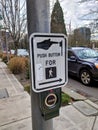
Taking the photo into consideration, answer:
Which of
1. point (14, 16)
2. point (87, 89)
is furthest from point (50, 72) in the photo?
point (14, 16)

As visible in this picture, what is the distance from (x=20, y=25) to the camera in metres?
10.1

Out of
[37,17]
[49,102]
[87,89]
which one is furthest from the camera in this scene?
[87,89]

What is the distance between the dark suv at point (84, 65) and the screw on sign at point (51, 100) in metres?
4.68

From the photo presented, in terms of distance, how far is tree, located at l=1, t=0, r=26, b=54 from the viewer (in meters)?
9.67

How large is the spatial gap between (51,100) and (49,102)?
0.02 metres

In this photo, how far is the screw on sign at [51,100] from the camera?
46.8 inches

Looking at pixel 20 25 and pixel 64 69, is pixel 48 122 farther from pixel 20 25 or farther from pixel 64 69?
pixel 20 25

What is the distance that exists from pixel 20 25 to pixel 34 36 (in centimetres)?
941

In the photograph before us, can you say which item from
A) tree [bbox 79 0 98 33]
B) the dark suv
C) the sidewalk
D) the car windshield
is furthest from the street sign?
tree [bbox 79 0 98 33]

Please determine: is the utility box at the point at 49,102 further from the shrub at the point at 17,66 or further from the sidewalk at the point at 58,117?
the shrub at the point at 17,66

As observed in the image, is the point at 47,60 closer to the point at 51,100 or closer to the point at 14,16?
the point at 51,100

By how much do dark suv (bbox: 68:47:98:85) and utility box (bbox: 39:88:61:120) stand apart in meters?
4.65

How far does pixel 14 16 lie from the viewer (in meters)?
9.83

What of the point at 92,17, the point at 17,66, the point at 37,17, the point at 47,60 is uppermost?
the point at 92,17
